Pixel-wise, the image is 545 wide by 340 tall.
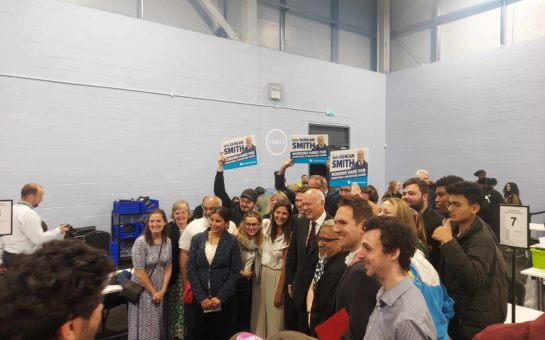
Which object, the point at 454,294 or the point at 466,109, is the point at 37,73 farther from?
the point at 466,109

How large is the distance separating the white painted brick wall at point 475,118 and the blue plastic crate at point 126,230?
7174 millimetres

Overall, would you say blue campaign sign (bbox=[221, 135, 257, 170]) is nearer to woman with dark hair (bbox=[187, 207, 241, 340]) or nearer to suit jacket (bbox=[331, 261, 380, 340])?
woman with dark hair (bbox=[187, 207, 241, 340])

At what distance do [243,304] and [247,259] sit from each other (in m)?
0.45

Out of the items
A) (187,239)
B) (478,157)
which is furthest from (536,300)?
(478,157)

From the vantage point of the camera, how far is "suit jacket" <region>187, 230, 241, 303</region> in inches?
129

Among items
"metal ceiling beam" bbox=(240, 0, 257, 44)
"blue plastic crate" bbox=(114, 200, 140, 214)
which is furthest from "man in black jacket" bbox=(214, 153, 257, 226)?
"metal ceiling beam" bbox=(240, 0, 257, 44)

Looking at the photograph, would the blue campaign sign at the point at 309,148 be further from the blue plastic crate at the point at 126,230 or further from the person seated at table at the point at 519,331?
the person seated at table at the point at 519,331

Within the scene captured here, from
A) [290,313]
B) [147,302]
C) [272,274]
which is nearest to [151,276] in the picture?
[147,302]

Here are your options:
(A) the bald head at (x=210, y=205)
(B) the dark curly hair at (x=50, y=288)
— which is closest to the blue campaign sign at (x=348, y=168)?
(A) the bald head at (x=210, y=205)

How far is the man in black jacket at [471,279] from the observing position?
2.03m

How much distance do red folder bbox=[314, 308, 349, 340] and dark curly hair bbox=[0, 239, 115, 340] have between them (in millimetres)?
1253

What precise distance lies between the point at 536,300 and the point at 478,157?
5608mm

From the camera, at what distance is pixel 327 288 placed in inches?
96.0

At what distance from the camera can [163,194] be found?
6.97 m
